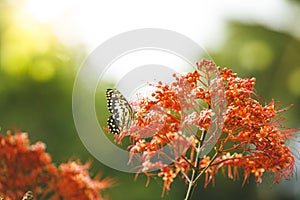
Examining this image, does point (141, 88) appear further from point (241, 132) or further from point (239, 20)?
point (239, 20)

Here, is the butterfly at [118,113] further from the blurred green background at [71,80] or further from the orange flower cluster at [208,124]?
the blurred green background at [71,80]

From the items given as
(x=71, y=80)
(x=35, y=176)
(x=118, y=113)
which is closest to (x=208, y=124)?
(x=118, y=113)

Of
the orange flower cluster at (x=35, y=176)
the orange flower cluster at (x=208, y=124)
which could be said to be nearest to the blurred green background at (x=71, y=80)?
the orange flower cluster at (x=35, y=176)

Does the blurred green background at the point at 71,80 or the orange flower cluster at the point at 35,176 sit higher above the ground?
the blurred green background at the point at 71,80

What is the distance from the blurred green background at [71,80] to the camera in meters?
4.29

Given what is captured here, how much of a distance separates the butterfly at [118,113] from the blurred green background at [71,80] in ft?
9.35

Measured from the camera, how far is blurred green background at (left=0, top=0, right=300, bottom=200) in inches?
169

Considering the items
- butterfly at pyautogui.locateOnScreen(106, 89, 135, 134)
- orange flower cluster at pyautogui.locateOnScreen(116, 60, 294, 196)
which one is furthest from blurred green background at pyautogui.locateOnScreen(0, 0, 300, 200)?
orange flower cluster at pyautogui.locateOnScreen(116, 60, 294, 196)

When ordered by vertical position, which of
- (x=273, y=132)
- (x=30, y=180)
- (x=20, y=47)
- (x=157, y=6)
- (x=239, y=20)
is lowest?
(x=273, y=132)

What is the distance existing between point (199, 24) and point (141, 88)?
131 inches

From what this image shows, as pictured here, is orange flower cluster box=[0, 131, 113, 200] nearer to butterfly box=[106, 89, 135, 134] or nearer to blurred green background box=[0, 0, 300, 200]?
butterfly box=[106, 89, 135, 134]

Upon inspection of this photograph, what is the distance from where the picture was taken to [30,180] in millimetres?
1437

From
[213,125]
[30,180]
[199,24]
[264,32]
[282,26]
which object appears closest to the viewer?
[213,125]

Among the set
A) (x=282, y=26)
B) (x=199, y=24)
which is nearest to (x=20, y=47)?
(x=199, y=24)
